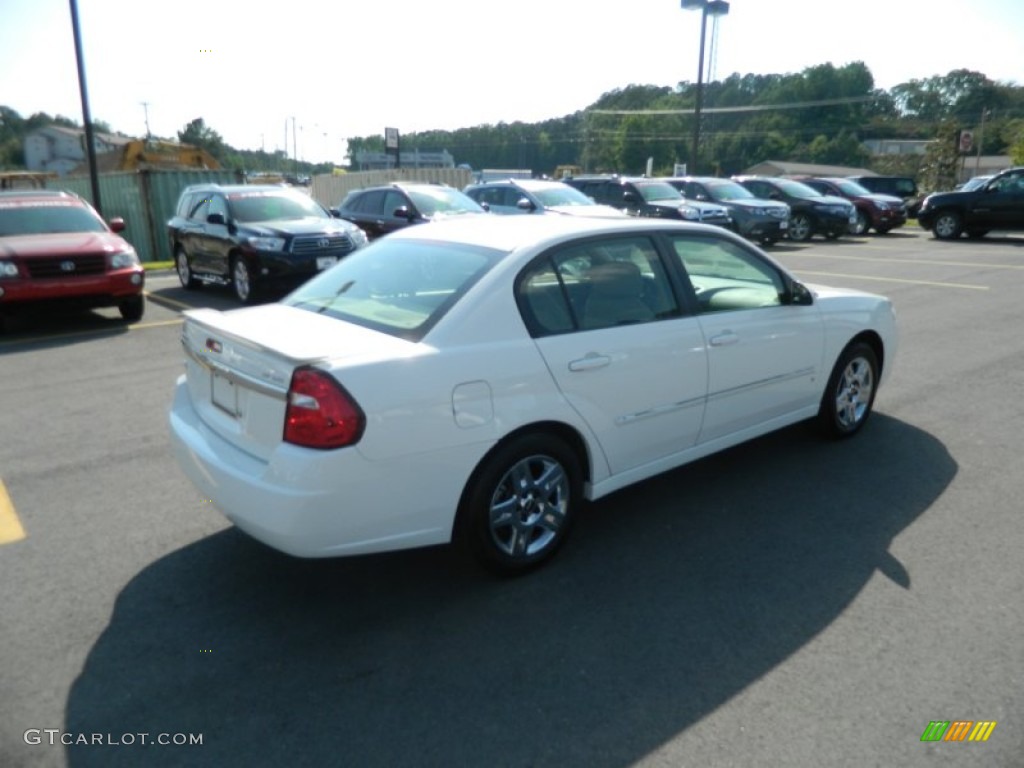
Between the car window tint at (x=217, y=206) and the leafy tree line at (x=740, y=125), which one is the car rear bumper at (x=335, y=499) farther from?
the leafy tree line at (x=740, y=125)

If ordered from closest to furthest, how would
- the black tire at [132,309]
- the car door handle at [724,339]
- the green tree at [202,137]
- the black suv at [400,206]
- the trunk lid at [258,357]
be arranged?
the trunk lid at [258,357], the car door handle at [724,339], the black tire at [132,309], the black suv at [400,206], the green tree at [202,137]

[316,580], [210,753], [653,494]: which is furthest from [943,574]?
[210,753]

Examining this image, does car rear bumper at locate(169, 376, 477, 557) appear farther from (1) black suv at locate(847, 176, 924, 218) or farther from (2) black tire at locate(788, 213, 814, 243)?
(1) black suv at locate(847, 176, 924, 218)

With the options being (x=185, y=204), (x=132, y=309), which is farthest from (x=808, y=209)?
(x=132, y=309)

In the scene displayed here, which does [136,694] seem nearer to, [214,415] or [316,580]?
[316,580]

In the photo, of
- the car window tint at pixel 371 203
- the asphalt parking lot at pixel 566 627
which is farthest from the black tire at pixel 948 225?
the asphalt parking lot at pixel 566 627

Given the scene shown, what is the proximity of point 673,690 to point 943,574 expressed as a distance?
1.61 meters

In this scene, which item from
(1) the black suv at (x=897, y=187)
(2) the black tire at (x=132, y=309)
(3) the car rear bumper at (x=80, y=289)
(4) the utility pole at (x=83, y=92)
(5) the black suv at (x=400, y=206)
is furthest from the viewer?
(1) the black suv at (x=897, y=187)

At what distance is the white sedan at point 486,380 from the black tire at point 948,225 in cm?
1947

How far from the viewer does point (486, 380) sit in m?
3.23

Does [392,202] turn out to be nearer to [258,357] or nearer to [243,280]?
[243,280]

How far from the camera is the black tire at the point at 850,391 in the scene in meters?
5.07

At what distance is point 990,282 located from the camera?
12914 millimetres

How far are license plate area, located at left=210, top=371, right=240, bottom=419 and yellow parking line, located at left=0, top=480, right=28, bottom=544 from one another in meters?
1.41
